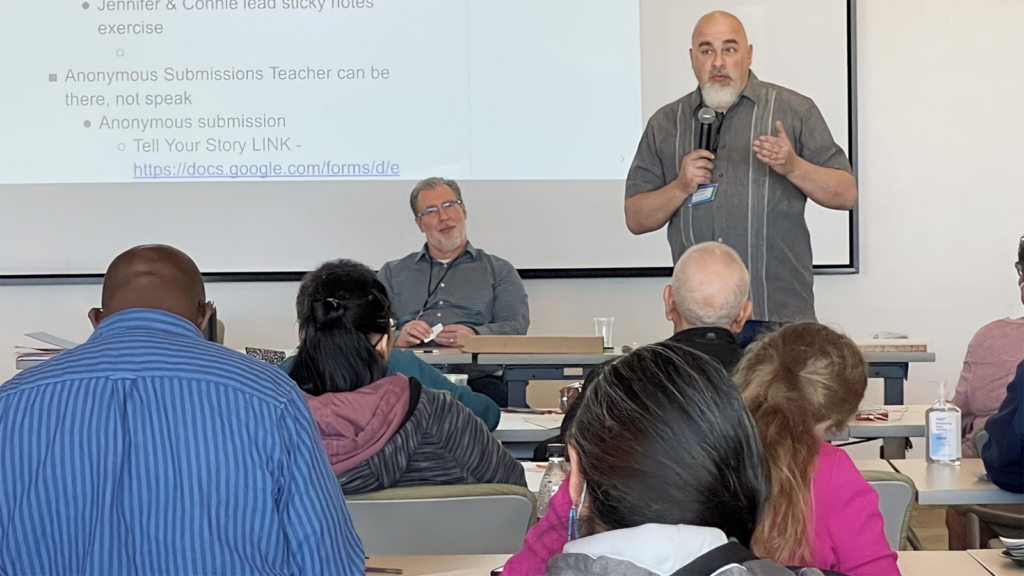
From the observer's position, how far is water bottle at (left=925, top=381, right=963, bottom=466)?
8.85ft

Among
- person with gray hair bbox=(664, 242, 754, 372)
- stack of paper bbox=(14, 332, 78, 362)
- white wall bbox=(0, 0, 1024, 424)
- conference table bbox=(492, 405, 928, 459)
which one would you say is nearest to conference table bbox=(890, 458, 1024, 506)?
conference table bbox=(492, 405, 928, 459)

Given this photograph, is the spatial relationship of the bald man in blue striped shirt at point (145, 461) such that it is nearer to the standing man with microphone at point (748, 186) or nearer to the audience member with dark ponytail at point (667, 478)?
the audience member with dark ponytail at point (667, 478)

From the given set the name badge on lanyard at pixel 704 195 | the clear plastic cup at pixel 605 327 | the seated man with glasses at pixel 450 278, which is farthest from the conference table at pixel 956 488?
the seated man with glasses at pixel 450 278

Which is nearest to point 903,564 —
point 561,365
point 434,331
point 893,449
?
point 893,449

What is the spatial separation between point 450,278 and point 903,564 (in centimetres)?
333

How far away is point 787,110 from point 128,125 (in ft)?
10.3

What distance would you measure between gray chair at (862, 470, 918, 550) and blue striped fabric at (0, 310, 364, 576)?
1.16 metres

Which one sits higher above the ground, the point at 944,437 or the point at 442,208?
the point at 442,208

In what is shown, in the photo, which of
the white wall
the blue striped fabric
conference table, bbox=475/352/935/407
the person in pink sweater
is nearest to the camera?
the blue striped fabric

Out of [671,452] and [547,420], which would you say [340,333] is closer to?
[547,420]

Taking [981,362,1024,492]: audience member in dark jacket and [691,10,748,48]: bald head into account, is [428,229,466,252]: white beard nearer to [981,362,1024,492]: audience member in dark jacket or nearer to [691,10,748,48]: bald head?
[691,10,748,48]: bald head

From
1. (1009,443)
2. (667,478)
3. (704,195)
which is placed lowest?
(1009,443)

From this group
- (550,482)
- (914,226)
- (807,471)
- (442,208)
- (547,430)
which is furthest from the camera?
(914,226)

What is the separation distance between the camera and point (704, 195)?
3.72 metres
